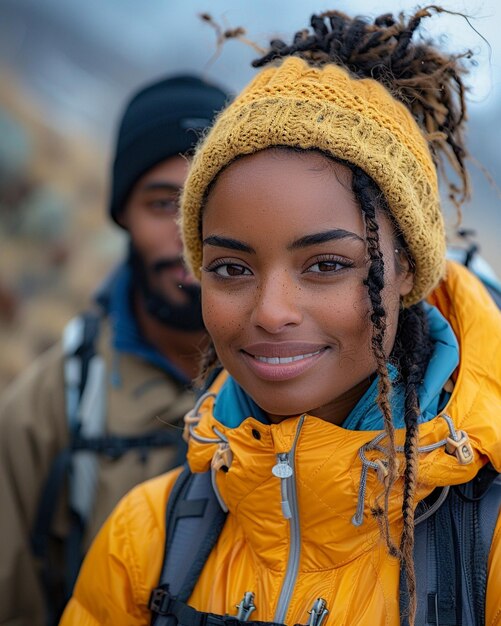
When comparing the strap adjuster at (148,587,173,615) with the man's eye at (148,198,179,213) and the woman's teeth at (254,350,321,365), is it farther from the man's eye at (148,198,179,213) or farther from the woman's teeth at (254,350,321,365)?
the man's eye at (148,198,179,213)

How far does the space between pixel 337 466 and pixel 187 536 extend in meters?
0.56

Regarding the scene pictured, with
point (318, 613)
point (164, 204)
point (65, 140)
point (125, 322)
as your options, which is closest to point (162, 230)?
point (164, 204)

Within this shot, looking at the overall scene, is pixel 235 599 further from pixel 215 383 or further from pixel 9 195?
pixel 9 195

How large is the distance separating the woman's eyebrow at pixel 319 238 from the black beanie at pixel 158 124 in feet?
6.71

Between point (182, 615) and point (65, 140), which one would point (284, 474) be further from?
point (65, 140)

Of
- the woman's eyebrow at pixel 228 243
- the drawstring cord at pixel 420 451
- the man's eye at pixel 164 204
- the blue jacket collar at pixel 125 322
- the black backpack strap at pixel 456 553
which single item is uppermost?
the woman's eyebrow at pixel 228 243

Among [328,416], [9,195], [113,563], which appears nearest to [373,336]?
[328,416]

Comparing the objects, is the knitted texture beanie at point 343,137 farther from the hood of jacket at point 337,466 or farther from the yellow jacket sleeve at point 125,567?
the yellow jacket sleeve at point 125,567

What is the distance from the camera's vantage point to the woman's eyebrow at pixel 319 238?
71.8 inches

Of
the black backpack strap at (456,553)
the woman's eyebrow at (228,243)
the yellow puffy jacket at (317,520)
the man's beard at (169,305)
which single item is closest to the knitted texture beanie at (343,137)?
the woman's eyebrow at (228,243)

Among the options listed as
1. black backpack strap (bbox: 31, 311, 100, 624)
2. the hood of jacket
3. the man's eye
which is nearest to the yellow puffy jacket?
the hood of jacket

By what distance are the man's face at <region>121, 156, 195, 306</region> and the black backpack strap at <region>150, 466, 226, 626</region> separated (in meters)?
1.61

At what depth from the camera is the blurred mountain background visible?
8.03m

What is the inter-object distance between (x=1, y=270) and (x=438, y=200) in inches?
274
